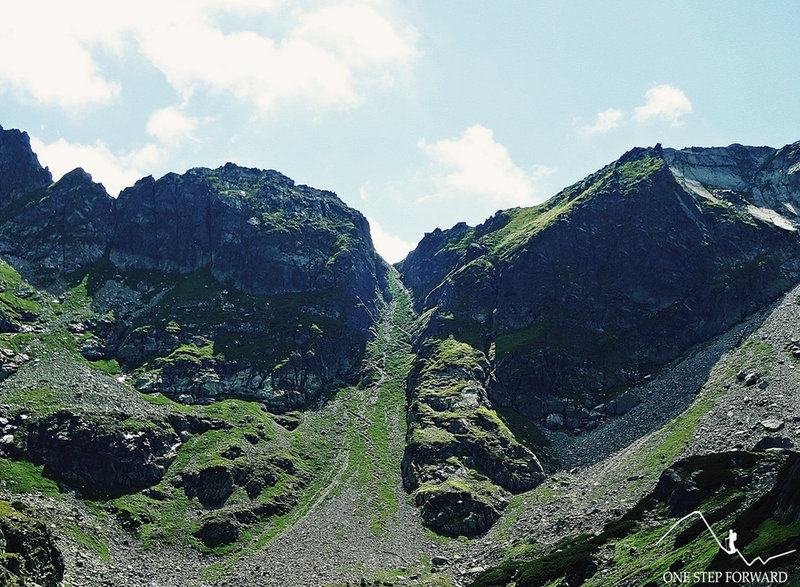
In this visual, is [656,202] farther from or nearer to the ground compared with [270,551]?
farther from the ground

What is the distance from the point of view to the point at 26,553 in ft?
219

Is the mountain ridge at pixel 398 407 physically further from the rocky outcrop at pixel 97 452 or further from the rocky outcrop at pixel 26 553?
the rocky outcrop at pixel 26 553

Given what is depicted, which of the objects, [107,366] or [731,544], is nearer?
[731,544]

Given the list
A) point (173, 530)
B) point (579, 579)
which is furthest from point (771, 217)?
point (173, 530)

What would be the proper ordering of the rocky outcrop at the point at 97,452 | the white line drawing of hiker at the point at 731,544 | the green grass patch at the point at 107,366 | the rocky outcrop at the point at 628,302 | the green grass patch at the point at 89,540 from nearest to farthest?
1. the white line drawing of hiker at the point at 731,544
2. the green grass patch at the point at 89,540
3. the rocky outcrop at the point at 97,452
4. the green grass patch at the point at 107,366
5. the rocky outcrop at the point at 628,302

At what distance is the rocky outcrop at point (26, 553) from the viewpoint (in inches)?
2482

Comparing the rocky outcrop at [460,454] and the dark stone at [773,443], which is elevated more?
the rocky outcrop at [460,454]

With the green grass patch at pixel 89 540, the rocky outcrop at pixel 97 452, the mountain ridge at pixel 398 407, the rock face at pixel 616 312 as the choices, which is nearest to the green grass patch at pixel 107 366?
the mountain ridge at pixel 398 407

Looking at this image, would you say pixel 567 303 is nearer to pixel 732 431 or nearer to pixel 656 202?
pixel 656 202

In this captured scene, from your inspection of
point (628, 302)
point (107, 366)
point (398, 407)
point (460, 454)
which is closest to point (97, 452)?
point (107, 366)

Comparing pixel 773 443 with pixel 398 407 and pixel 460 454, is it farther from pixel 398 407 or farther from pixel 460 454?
pixel 398 407

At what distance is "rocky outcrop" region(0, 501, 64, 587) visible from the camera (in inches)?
2482

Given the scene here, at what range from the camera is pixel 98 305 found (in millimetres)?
183250

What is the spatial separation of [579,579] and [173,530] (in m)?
78.9
